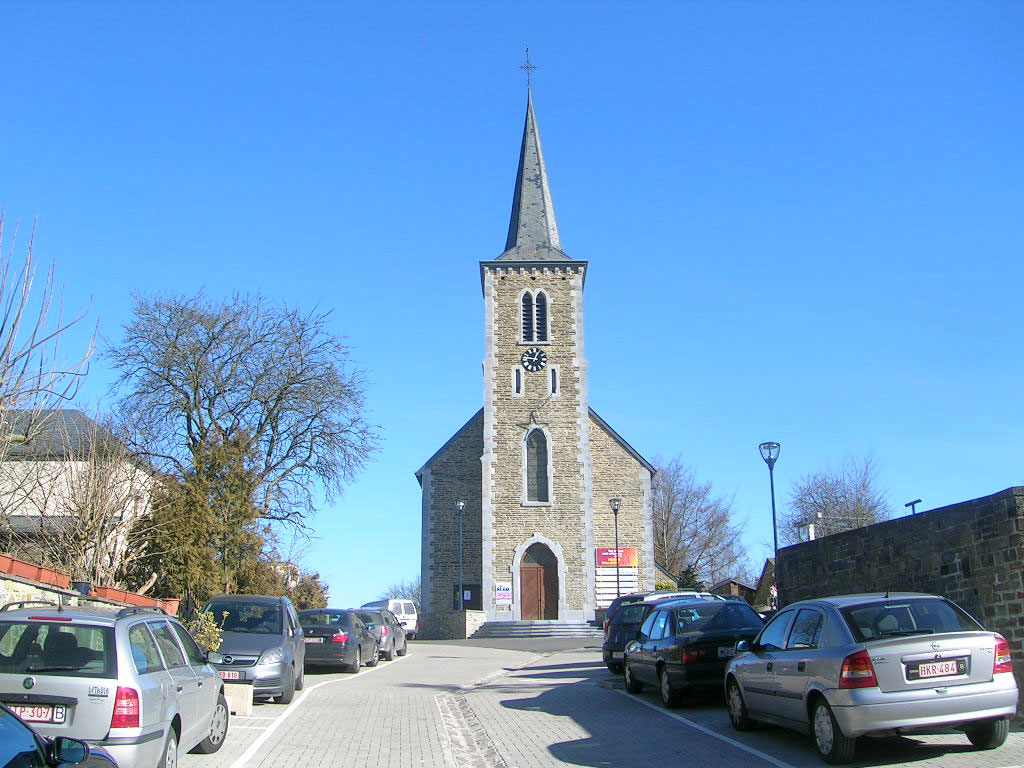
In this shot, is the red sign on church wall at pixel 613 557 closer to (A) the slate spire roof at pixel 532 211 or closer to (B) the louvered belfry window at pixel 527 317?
(B) the louvered belfry window at pixel 527 317

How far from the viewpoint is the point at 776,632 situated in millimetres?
10047

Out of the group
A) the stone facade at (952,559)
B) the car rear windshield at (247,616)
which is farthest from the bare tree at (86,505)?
the stone facade at (952,559)

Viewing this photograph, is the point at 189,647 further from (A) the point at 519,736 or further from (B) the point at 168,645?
(A) the point at 519,736

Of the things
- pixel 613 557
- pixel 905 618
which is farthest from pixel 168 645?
pixel 613 557

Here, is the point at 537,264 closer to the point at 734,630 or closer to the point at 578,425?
the point at 578,425

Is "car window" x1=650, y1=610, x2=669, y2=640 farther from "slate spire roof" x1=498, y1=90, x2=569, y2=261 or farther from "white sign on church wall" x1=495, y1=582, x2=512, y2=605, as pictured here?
"slate spire roof" x1=498, y1=90, x2=569, y2=261

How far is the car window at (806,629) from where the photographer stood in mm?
9016

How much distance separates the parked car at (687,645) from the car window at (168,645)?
670cm

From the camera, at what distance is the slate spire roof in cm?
4384

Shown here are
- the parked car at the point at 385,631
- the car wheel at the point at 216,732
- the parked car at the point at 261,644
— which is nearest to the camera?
the car wheel at the point at 216,732

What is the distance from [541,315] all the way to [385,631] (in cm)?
2082

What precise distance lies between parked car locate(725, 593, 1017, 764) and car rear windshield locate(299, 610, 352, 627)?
1242 centimetres

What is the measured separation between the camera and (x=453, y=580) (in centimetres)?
4141

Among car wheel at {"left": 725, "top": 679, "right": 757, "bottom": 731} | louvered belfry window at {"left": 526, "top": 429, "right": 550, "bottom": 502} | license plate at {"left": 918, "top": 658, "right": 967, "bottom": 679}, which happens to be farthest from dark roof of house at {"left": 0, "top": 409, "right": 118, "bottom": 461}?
louvered belfry window at {"left": 526, "top": 429, "right": 550, "bottom": 502}
